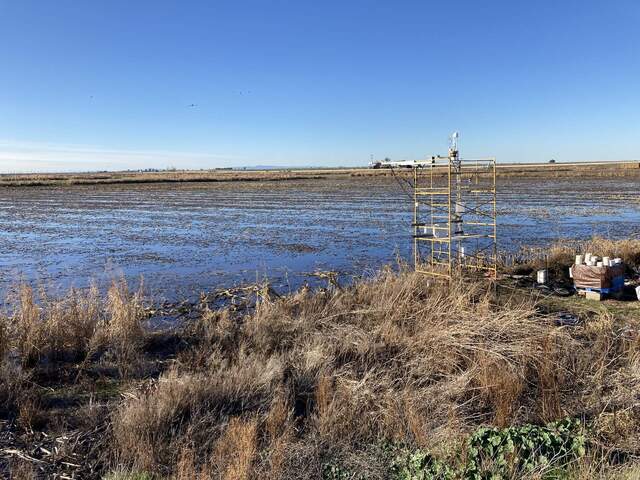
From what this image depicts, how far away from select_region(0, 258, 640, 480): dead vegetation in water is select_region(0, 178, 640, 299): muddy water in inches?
137

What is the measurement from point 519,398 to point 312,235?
17.1 m

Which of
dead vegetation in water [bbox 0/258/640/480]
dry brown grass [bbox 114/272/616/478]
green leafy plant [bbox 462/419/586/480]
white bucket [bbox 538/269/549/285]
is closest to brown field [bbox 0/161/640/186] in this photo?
white bucket [bbox 538/269/549/285]

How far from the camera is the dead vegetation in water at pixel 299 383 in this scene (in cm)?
473

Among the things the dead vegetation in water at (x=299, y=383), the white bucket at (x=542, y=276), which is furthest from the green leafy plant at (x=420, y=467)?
the white bucket at (x=542, y=276)

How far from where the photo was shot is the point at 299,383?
21.0 ft

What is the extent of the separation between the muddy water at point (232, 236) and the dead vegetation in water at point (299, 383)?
349 cm

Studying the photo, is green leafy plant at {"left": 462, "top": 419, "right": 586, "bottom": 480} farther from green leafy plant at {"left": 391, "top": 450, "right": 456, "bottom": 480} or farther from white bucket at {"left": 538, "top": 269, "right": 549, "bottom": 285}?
white bucket at {"left": 538, "top": 269, "right": 549, "bottom": 285}

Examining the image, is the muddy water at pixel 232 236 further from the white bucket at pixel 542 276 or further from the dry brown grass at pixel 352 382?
the dry brown grass at pixel 352 382

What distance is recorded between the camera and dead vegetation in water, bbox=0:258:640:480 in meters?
4.73

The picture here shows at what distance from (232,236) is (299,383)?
1695 centimetres

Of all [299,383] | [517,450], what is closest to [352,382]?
[299,383]

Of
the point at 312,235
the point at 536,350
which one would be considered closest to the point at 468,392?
the point at 536,350

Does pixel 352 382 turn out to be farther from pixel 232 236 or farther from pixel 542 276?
pixel 232 236

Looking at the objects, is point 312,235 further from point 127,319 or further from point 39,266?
point 127,319
